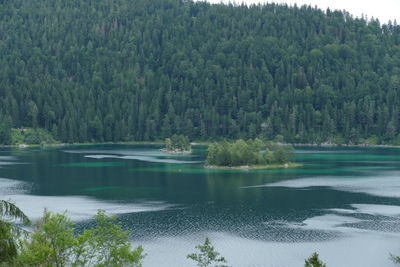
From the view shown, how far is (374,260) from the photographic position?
2884 inches

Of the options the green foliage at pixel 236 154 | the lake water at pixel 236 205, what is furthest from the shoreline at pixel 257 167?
the lake water at pixel 236 205

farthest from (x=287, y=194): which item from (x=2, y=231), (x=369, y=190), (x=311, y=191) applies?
(x=2, y=231)

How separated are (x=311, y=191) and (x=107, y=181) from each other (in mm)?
54478

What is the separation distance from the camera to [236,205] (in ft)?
368

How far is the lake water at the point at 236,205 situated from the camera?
77875 mm

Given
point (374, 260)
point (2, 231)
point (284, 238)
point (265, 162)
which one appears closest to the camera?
point (2, 231)

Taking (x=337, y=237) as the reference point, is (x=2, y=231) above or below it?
above

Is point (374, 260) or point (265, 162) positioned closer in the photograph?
point (374, 260)

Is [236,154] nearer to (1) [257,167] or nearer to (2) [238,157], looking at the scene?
(2) [238,157]

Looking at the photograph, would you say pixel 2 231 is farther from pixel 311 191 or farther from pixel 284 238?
pixel 311 191

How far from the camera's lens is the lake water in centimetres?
7788

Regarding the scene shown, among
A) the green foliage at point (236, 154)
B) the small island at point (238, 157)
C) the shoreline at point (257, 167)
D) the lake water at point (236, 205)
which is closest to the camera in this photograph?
the lake water at point (236, 205)

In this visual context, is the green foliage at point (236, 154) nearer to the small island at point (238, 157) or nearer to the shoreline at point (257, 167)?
the small island at point (238, 157)

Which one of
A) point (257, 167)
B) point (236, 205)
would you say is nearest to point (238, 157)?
point (257, 167)
